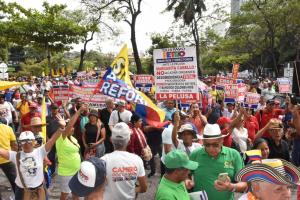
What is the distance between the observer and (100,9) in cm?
2978

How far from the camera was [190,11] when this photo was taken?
35.6 meters

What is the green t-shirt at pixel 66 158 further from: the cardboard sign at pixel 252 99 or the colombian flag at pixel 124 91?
the cardboard sign at pixel 252 99

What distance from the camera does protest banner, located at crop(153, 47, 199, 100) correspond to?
7355mm

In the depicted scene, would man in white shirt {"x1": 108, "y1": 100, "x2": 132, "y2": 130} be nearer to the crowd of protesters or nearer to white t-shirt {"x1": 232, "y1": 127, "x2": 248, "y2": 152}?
the crowd of protesters

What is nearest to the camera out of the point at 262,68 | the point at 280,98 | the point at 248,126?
the point at 248,126

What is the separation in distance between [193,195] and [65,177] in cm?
297

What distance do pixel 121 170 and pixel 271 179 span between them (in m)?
1.85

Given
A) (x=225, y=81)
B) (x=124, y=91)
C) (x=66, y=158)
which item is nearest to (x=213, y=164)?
(x=66, y=158)

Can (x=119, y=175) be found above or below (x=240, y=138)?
above

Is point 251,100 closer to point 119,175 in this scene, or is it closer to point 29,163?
point 29,163

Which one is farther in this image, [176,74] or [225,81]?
[225,81]

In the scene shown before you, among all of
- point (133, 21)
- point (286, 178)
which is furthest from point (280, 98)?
point (133, 21)

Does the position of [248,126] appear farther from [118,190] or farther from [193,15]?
[193,15]

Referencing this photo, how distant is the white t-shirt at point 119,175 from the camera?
4.31m
